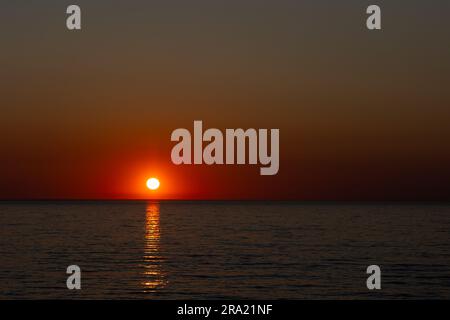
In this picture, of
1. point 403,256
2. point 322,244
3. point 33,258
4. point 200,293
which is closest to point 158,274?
point 200,293

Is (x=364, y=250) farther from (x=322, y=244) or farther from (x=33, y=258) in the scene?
(x=33, y=258)

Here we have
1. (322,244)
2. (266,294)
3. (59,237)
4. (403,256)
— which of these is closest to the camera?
(266,294)

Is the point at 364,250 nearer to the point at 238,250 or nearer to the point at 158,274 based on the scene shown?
the point at 238,250

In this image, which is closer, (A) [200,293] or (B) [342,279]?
(A) [200,293]

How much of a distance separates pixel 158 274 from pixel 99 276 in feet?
16.0

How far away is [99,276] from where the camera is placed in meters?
53.2
